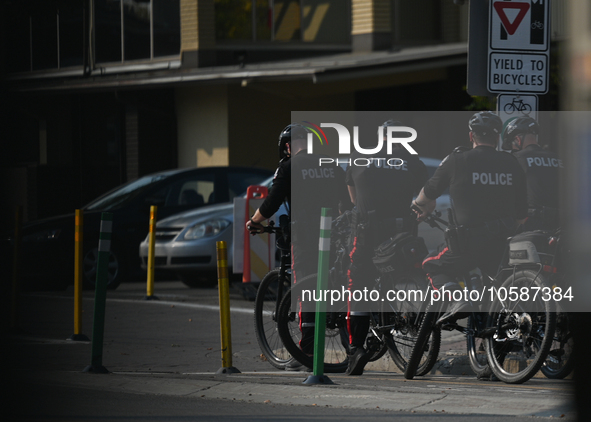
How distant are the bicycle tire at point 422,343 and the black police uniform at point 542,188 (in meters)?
1.10

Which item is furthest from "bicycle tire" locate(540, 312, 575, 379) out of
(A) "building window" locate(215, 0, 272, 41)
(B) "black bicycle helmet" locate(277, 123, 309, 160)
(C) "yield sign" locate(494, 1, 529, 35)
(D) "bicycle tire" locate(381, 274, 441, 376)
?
(A) "building window" locate(215, 0, 272, 41)

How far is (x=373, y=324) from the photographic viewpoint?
260 inches

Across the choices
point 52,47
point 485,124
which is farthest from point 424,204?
point 52,47

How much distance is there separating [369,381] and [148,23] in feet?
58.9

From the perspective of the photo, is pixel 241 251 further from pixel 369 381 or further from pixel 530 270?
pixel 530 270

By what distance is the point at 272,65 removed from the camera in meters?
20.1

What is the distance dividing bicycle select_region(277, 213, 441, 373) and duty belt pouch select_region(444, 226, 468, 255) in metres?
0.37

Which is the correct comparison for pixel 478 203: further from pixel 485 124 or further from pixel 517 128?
pixel 517 128

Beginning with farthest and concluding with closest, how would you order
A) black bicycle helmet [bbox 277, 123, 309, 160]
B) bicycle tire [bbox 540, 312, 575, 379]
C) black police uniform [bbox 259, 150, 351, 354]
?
1. black bicycle helmet [bbox 277, 123, 309, 160]
2. black police uniform [bbox 259, 150, 351, 354]
3. bicycle tire [bbox 540, 312, 575, 379]

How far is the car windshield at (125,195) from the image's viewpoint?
13.3 m

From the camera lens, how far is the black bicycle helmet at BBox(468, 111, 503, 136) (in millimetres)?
6180

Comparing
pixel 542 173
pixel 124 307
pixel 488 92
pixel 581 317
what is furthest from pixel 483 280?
pixel 124 307

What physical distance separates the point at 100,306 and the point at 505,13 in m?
3.91

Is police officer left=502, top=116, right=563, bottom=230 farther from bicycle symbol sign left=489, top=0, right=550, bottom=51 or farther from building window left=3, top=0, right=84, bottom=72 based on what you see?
building window left=3, top=0, right=84, bottom=72
